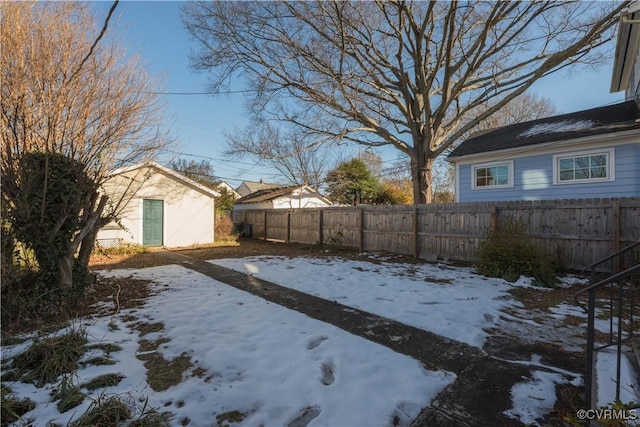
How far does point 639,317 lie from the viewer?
4.16 m

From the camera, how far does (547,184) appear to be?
377 inches

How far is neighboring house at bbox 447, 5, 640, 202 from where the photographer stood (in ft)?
26.8

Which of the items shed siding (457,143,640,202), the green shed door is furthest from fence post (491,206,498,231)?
the green shed door

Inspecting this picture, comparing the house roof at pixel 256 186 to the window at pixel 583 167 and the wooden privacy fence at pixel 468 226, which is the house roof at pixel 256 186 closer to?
the wooden privacy fence at pixel 468 226

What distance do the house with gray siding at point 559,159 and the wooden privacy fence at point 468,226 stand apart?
2.82 m

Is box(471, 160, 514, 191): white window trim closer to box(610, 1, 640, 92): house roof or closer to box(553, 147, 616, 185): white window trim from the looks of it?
box(553, 147, 616, 185): white window trim

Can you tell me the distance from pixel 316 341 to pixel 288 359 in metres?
0.51

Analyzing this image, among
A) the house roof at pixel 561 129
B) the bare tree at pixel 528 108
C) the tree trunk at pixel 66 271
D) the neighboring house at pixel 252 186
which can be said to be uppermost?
the bare tree at pixel 528 108

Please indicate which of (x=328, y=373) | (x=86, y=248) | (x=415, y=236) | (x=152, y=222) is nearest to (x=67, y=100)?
(x=86, y=248)

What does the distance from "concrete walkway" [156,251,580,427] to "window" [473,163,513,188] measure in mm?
8736

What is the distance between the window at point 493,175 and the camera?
10516 millimetres

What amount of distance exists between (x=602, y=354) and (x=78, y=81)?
738 cm

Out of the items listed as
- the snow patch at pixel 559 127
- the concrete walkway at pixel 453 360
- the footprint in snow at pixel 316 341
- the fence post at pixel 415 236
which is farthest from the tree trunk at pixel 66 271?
the snow patch at pixel 559 127

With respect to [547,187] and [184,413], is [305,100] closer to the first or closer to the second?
[547,187]
